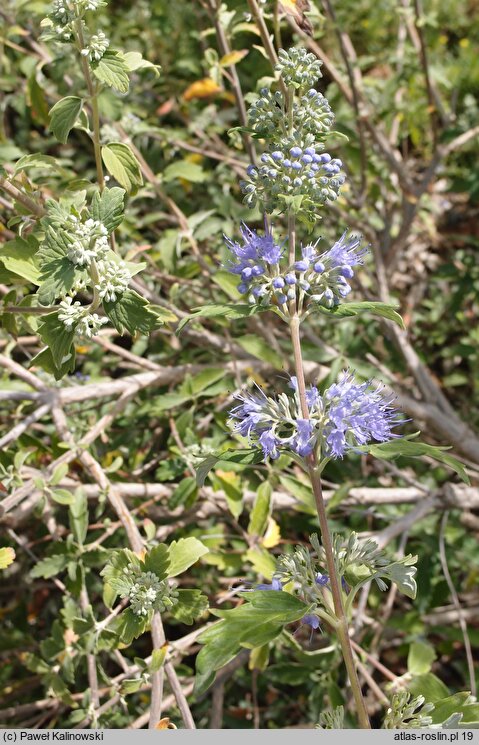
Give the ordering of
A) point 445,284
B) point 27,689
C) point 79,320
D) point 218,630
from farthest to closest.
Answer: point 445,284, point 27,689, point 79,320, point 218,630

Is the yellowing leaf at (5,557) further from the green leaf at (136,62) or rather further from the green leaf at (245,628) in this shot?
the green leaf at (136,62)

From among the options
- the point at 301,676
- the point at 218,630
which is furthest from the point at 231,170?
the point at 218,630

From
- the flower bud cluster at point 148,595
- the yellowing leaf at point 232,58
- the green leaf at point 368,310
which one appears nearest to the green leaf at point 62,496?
the flower bud cluster at point 148,595

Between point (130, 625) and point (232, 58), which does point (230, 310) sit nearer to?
point (130, 625)

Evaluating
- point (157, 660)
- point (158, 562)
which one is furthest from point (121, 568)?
point (157, 660)

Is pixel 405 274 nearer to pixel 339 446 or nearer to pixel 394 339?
pixel 394 339

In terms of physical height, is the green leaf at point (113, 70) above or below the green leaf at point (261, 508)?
above
